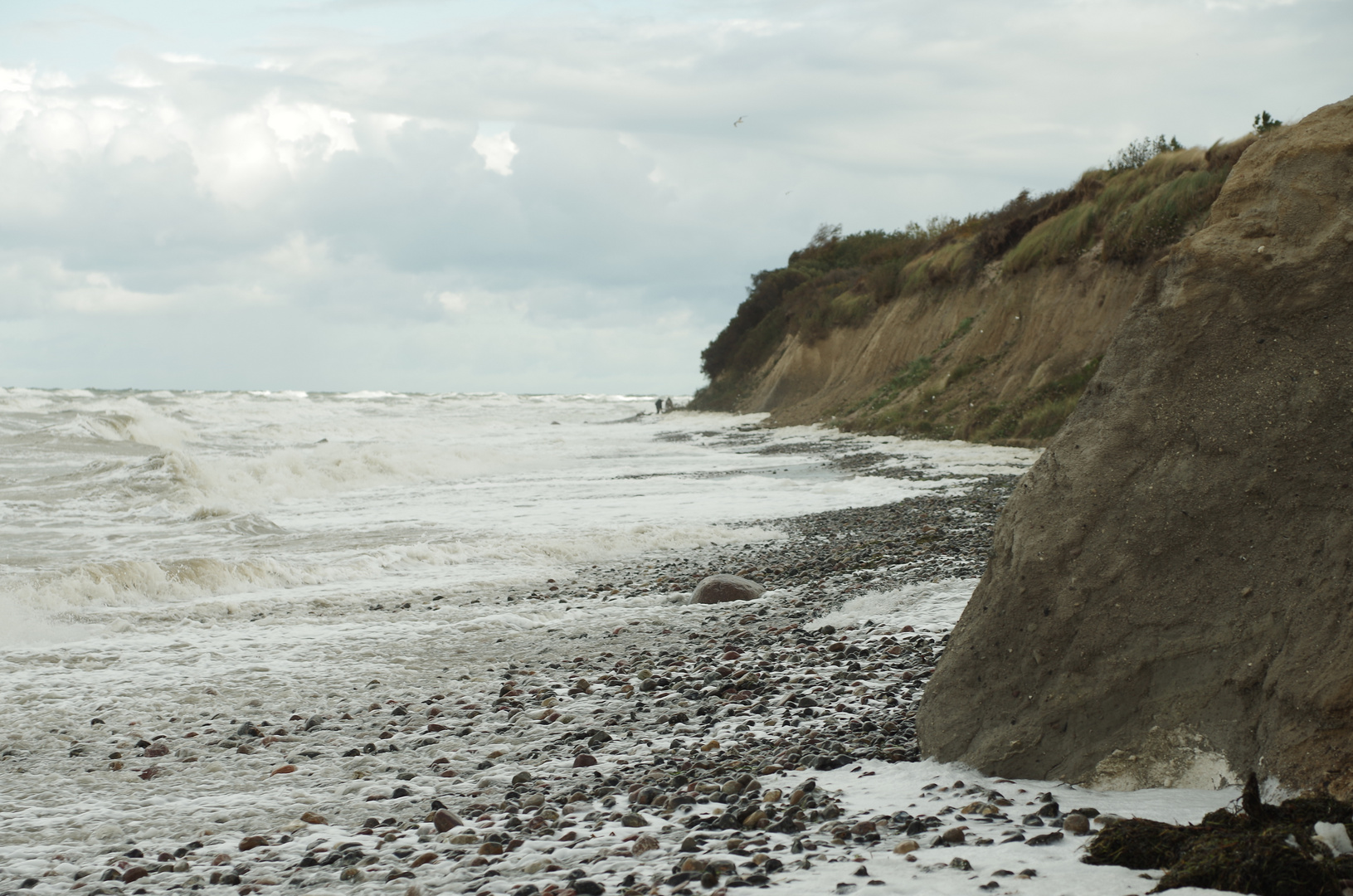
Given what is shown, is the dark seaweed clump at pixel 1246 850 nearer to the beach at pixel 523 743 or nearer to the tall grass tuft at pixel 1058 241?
the beach at pixel 523 743

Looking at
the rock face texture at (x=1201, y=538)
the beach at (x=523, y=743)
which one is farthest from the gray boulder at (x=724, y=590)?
the rock face texture at (x=1201, y=538)

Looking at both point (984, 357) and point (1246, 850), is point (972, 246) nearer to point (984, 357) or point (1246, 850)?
point (984, 357)

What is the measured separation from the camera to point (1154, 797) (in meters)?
3.22

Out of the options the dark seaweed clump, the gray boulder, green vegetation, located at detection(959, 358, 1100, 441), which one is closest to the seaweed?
the dark seaweed clump

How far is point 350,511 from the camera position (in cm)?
1504

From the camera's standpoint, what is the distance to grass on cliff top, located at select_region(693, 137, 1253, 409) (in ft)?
63.8

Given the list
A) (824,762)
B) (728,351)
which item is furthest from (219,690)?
(728,351)

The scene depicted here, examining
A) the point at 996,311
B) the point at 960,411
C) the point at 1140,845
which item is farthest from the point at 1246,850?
the point at 996,311

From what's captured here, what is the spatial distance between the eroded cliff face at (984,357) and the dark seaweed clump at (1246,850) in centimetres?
1087

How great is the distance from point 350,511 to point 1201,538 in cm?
1356

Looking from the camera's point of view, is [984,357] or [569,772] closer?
[569,772]

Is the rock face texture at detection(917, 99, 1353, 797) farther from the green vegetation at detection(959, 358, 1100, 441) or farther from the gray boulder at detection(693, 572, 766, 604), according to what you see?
the green vegetation at detection(959, 358, 1100, 441)

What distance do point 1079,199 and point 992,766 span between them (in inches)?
971

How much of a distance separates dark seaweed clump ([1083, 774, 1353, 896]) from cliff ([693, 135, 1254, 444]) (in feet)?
31.7
